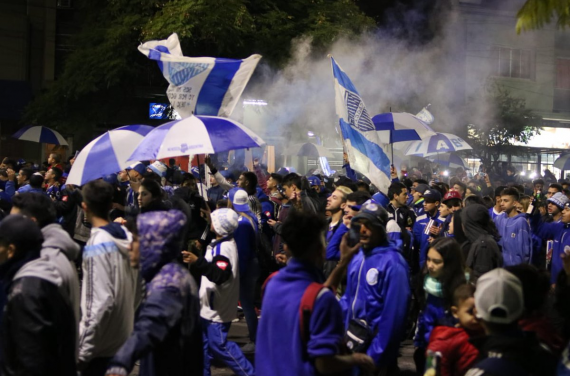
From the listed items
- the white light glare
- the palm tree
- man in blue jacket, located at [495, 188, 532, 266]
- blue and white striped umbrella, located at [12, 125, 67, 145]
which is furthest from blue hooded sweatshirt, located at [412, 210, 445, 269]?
the white light glare

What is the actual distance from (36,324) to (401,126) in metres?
10.2

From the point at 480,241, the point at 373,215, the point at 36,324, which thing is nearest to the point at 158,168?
the point at 480,241

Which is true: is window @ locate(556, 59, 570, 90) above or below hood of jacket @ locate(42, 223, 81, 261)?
above

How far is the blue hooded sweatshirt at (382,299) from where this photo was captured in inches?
184

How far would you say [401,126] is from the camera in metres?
13.3

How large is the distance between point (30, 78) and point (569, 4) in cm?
3035

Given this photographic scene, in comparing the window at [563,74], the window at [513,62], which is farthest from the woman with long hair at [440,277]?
the window at [563,74]

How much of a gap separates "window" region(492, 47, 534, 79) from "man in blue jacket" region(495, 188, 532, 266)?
28624 millimetres

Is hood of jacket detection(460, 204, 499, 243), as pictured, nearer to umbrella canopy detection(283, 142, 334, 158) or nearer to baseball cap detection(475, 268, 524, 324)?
baseball cap detection(475, 268, 524, 324)

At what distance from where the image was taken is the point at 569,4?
3.51 metres

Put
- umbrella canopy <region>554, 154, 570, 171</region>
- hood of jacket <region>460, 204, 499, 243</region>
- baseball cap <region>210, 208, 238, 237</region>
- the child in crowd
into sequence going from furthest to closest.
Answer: umbrella canopy <region>554, 154, 570, 171</region> < hood of jacket <region>460, 204, 499, 243</region> < baseball cap <region>210, 208, 238, 237</region> < the child in crowd

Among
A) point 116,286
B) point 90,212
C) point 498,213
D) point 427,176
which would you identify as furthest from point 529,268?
point 427,176

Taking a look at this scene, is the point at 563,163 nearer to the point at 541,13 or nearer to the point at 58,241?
the point at 541,13

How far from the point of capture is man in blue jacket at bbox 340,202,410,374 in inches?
184
